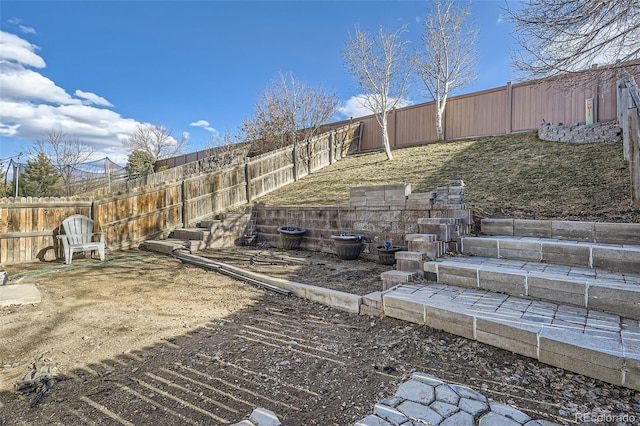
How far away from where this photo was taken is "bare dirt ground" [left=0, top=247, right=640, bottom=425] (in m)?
1.81

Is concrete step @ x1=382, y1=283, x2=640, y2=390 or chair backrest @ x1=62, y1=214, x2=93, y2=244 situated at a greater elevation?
chair backrest @ x1=62, y1=214, x2=93, y2=244

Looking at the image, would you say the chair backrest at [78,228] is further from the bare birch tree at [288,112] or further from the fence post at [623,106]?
the fence post at [623,106]

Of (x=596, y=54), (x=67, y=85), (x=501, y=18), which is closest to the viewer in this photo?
(x=596, y=54)

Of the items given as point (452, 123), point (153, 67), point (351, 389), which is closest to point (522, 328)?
point (351, 389)

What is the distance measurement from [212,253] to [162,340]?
13.6ft

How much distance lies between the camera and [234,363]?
2.40m

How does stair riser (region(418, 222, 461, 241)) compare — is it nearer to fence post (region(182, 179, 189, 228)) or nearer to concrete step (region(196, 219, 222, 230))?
concrete step (region(196, 219, 222, 230))

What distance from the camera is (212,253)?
6.84m

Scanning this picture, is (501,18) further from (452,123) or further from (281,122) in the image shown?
(281,122)

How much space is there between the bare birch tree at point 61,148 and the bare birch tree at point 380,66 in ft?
52.9

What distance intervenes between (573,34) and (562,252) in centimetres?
319

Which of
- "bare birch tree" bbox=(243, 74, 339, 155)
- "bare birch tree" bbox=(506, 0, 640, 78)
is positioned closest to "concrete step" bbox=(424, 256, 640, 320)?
"bare birch tree" bbox=(506, 0, 640, 78)

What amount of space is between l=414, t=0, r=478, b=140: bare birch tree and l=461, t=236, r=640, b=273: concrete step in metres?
10.8

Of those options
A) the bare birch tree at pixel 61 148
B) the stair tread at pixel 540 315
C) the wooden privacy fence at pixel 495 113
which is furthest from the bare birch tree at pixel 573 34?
the bare birch tree at pixel 61 148
